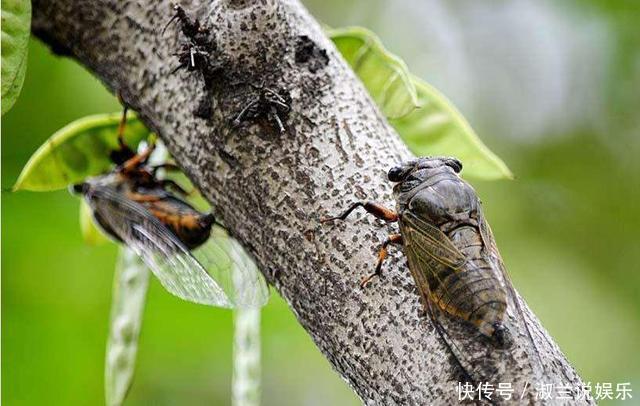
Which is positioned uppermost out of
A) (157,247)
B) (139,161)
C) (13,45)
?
(13,45)

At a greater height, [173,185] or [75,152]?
[75,152]

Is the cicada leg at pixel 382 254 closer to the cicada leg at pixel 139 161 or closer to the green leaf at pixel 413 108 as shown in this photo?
the green leaf at pixel 413 108

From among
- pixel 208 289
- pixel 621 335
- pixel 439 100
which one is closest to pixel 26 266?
pixel 208 289

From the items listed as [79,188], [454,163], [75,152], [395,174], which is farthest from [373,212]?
[79,188]

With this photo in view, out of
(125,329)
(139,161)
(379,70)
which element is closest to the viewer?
(379,70)

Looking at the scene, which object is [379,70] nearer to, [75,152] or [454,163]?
[454,163]

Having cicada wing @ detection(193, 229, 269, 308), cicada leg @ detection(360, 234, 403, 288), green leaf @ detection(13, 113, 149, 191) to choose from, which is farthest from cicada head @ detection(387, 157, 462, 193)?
green leaf @ detection(13, 113, 149, 191)

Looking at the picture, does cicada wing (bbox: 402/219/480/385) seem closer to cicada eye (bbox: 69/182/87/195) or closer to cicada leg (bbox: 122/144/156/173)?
cicada leg (bbox: 122/144/156/173)

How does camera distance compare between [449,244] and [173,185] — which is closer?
[449,244]
